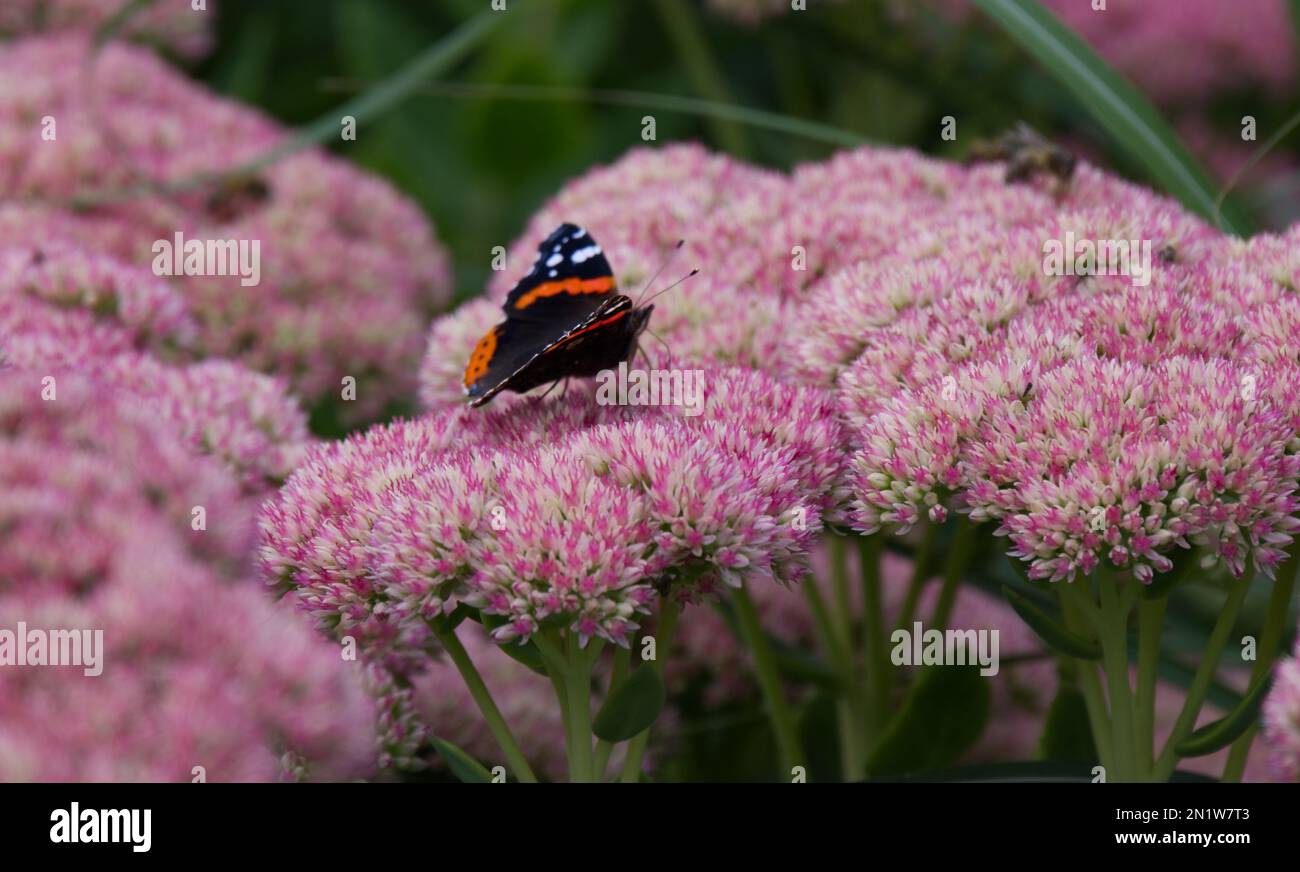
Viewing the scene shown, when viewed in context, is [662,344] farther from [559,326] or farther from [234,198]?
[234,198]

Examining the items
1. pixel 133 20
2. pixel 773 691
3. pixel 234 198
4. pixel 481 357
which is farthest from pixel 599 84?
pixel 773 691

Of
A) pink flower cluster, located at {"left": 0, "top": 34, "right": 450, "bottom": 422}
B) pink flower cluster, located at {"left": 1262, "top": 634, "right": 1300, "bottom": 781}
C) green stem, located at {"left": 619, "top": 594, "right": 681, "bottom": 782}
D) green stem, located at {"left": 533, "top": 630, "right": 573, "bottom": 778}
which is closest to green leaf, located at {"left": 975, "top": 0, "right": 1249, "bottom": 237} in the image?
pink flower cluster, located at {"left": 1262, "top": 634, "right": 1300, "bottom": 781}

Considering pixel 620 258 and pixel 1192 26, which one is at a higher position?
pixel 1192 26

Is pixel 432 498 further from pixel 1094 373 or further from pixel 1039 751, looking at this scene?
pixel 1039 751

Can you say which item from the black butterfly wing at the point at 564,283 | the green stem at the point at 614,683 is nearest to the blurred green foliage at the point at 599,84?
the black butterfly wing at the point at 564,283
